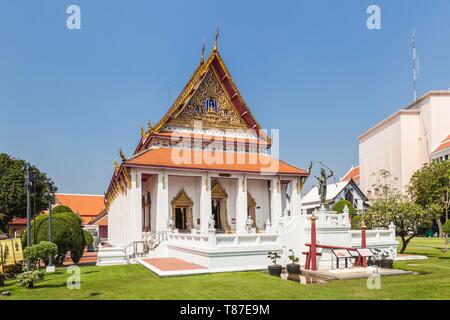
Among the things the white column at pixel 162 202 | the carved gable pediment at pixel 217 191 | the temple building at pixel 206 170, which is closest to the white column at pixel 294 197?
the temple building at pixel 206 170

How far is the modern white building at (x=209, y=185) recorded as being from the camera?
1828 cm

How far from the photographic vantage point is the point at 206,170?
24297mm

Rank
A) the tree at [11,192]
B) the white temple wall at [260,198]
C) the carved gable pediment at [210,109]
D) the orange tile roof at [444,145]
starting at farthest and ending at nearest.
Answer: the orange tile roof at [444,145] → the tree at [11,192] → the carved gable pediment at [210,109] → the white temple wall at [260,198]

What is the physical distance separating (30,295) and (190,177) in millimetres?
15111

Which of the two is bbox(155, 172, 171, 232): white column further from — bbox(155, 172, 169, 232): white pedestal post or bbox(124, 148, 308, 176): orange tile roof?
bbox(124, 148, 308, 176): orange tile roof

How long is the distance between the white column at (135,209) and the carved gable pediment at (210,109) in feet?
19.7

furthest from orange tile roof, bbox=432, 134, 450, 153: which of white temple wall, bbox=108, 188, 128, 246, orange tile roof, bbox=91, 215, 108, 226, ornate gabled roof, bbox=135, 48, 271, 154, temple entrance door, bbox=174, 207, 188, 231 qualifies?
white temple wall, bbox=108, 188, 128, 246

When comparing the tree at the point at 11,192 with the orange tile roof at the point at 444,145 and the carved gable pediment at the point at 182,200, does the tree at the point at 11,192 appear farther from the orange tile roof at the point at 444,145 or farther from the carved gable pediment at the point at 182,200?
the orange tile roof at the point at 444,145

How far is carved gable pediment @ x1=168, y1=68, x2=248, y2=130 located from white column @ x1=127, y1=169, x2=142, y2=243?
19.7 feet

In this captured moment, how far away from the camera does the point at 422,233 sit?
191 ft

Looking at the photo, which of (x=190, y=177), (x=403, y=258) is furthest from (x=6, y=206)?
(x=403, y=258)

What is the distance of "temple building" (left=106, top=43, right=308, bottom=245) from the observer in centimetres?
2325

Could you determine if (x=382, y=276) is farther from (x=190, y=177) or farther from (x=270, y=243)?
(x=190, y=177)

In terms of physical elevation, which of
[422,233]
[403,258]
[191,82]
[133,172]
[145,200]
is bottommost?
[422,233]
